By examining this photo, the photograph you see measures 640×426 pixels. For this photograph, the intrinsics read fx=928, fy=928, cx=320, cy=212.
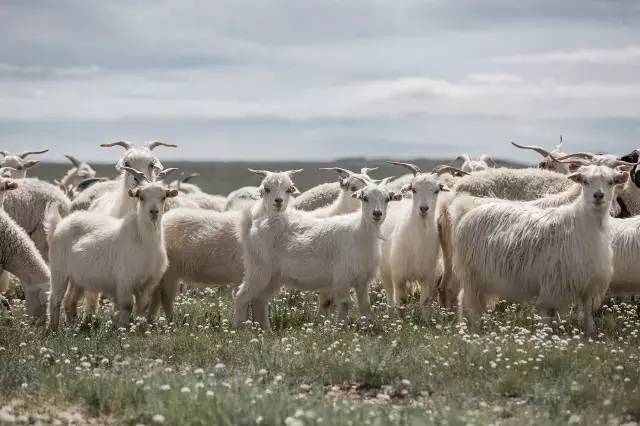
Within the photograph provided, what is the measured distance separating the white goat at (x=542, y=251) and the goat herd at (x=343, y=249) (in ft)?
0.04

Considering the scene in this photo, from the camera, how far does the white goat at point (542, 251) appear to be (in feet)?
32.9

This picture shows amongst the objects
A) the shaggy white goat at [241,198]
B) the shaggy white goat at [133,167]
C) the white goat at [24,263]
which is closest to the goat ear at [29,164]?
the shaggy white goat at [241,198]

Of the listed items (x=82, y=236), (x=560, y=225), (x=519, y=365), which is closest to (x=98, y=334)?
(x=82, y=236)

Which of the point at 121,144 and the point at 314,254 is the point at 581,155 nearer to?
the point at 314,254

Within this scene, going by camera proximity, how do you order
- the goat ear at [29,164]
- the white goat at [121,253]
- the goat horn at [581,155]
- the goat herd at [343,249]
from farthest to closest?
the goat ear at [29,164] → the goat horn at [581,155] → the white goat at [121,253] → the goat herd at [343,249]

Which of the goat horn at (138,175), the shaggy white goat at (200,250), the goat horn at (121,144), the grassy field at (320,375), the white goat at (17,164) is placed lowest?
the grassy field at (320,375)

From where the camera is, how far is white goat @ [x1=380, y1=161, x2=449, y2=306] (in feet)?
38.4

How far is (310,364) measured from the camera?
8.20 meters

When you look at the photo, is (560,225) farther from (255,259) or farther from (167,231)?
(167,231)

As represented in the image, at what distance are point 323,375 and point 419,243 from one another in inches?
165

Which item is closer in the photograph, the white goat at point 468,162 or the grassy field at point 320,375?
the grassy field at point 320,375

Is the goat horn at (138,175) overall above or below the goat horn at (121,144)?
below

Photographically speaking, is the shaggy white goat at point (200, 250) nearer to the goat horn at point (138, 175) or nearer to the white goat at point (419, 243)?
the goat horn at point (138, 175)

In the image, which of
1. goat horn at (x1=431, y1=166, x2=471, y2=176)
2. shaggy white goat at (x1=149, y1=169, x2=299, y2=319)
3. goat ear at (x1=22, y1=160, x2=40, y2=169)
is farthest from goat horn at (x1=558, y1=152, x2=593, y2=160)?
goat ear at (x1=22, y1=160, x2=40, y2=169)
